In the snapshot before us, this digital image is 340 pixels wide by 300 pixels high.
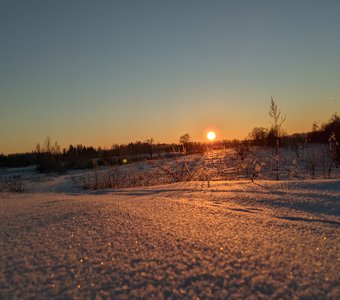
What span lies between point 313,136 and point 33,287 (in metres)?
22.2

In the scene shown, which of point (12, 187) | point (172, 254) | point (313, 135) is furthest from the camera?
point (313, 135)

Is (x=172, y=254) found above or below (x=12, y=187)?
above

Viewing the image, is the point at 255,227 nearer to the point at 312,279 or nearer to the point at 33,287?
the point at 312,279

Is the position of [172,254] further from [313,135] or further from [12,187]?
[313,135]

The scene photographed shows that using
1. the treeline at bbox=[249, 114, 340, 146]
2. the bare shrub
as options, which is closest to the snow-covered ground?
the bare shrub

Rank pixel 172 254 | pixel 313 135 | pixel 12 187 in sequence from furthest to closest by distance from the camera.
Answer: pixel 313 135 < pixel 12 187 < pixel 172 254

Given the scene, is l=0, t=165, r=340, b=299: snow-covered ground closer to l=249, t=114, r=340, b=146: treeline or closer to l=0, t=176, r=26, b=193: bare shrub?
l=0, t=176, r=26, b=193: bare shrub

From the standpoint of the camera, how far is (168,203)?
8.78 ft

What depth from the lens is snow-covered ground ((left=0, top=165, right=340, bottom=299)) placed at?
1.12 metres

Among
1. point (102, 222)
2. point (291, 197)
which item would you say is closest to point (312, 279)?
point (102, 222)

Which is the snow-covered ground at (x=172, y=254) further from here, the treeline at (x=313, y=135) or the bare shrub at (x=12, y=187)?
the treeline at (x=313, y=135)

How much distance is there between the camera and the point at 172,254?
141 centimetres

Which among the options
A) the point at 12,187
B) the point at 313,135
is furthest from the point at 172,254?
the point at 313,135

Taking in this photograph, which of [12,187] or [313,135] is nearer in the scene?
[12,187]
